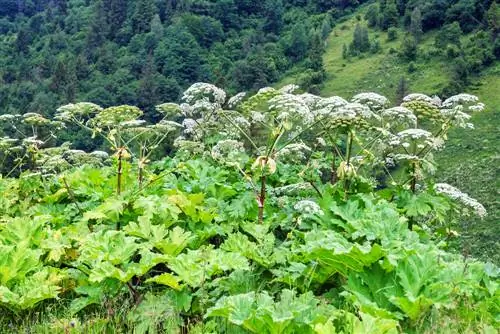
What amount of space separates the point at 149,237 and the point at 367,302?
227cm

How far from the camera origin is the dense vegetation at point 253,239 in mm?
4844

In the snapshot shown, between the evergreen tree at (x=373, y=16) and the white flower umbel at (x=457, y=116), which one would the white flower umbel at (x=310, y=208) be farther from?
the evergreen tree at (x=373, y=16)

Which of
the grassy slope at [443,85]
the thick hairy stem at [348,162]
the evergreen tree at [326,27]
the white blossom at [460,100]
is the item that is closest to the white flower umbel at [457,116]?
the white blossom at [460,100]

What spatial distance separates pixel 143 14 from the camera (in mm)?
187875

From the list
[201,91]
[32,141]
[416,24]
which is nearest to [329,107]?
[201,91]

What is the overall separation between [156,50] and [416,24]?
7301 centimetres

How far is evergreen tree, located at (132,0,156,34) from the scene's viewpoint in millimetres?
187125

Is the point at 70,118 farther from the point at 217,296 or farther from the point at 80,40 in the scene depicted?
the point at 80,40

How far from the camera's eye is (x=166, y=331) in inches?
192

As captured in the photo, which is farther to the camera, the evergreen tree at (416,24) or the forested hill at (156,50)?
the forested hill at (156,50)

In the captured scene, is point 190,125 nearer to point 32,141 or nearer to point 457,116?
point 32,141

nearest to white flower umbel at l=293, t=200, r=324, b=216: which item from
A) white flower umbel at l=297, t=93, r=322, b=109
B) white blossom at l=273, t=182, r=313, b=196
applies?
white blossom at l=273, t=182, r=313, b=196

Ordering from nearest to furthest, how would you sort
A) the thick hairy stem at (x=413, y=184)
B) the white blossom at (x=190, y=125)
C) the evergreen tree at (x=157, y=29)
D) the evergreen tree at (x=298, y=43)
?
the thick hairy stem at (x=413, y=184)
the white blossom at (x=190, y=125)
the evergreen tree at (x=298, y=43)
the evergreen tree at (x=157, y=29)

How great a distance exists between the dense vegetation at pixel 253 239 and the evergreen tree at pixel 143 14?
18589 centimetres
